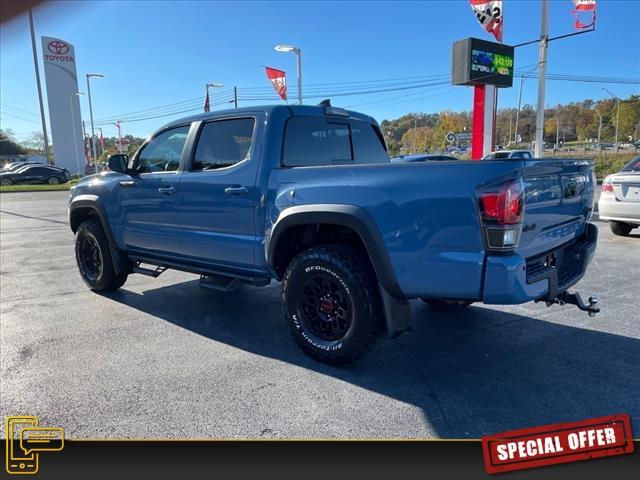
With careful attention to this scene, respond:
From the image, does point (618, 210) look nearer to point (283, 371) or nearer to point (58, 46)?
point (283, 371)

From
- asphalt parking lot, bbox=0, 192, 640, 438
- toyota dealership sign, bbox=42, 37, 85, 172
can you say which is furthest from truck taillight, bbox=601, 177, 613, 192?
toyota dealership sign, bbox=42, 37, 85, 172

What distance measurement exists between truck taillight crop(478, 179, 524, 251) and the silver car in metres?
6.64

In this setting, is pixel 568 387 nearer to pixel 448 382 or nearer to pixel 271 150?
pixel 448 382

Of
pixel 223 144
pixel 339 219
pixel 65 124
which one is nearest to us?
pixel 339 219

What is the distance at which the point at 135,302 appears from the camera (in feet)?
17.3

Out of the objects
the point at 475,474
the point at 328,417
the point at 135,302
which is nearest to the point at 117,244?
the point at 135,302

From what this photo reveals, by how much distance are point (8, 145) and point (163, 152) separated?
3627 inches

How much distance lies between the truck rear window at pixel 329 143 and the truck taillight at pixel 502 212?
1.76 metres

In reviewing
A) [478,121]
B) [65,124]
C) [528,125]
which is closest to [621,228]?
[478,121]

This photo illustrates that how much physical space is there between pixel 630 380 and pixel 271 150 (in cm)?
302

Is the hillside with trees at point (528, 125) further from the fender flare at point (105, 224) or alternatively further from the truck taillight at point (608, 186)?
the fender flare at point (105, 224)

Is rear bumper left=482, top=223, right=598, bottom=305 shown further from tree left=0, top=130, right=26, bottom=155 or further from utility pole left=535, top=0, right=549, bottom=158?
tree left=0, top=130, right=26, bottom=155

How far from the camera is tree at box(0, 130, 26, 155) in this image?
78312mm

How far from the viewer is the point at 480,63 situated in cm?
2123
